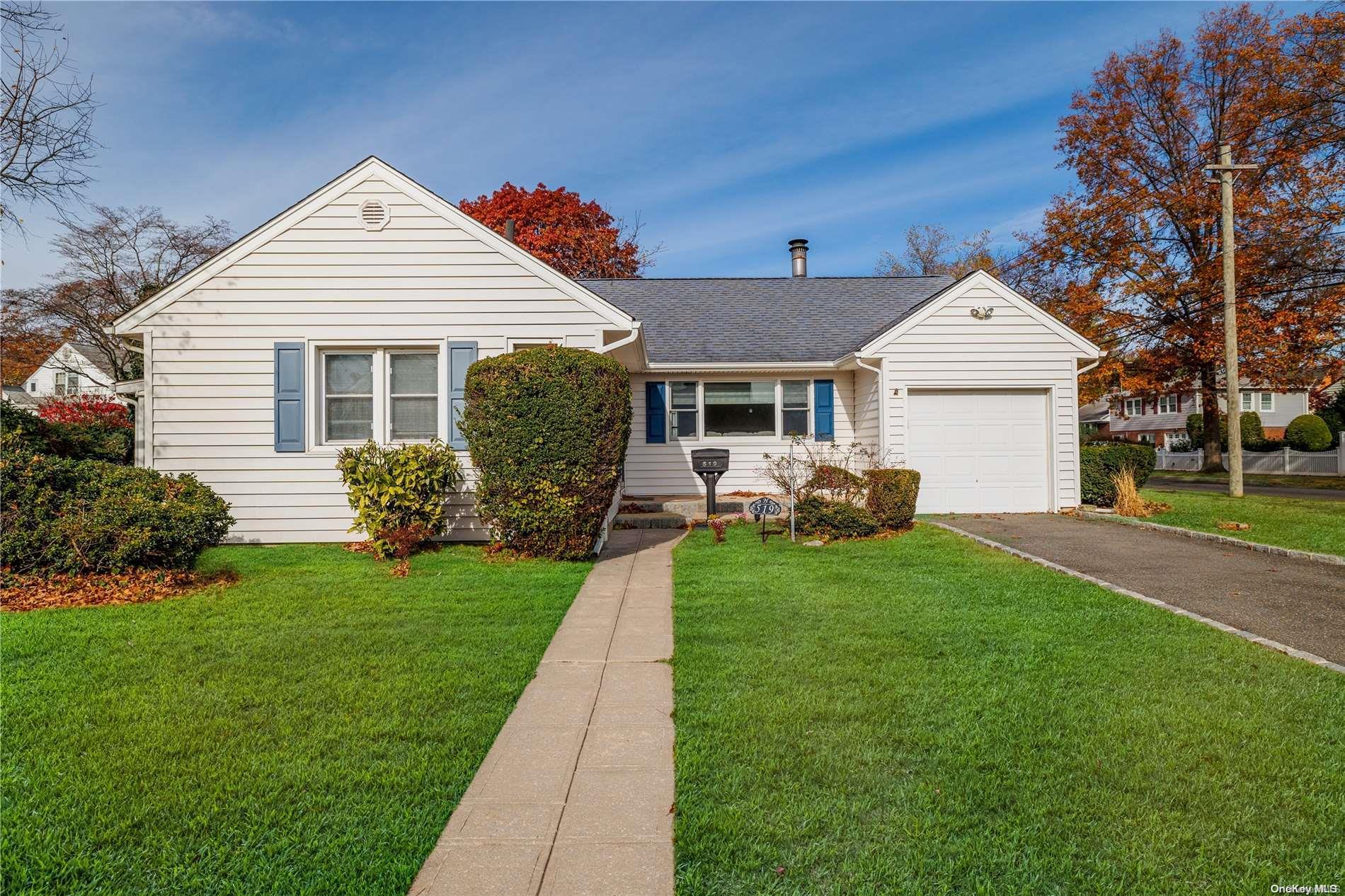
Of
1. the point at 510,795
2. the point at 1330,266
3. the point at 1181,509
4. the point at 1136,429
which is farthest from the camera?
the point at 1136,429

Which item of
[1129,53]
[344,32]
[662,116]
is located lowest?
[344,32]

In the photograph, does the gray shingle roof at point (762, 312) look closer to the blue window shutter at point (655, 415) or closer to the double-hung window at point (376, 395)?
the blue window shutter at point (655, 415)

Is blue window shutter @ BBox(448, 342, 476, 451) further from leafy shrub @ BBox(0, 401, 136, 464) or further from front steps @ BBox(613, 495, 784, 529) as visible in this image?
leafy shrub @ BBox(0, 401, 136, 464)

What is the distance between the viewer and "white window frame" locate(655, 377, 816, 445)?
1343 centimetres

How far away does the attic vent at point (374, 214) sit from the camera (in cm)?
912

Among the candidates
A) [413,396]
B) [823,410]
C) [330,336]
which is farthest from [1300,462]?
[330,336]

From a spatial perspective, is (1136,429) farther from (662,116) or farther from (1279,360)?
(662,116)

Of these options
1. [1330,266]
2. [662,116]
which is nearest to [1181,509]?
[1330,266]

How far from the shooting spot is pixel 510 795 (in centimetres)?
278

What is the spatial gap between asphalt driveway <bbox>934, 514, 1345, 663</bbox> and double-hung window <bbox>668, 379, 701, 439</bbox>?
5290mm

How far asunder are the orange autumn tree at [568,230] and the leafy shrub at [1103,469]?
20855mm

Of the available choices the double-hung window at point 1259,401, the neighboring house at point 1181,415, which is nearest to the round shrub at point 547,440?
the neighboring house at point 1181,415

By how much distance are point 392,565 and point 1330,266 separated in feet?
75.7

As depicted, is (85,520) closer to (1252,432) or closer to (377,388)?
(377,388)
